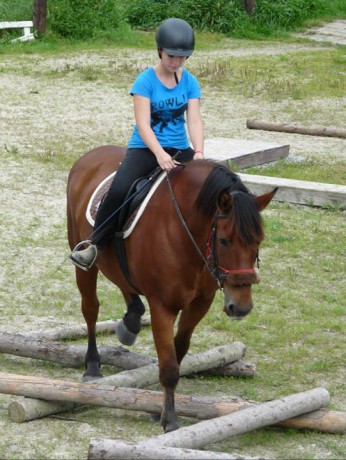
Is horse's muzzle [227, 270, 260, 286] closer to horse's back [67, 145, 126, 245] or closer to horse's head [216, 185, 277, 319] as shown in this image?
horse's head [216, 185, 277, 319]

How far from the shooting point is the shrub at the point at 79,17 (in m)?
23.3

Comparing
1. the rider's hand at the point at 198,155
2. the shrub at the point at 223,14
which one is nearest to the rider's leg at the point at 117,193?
the rider's hand at the point at 198,155

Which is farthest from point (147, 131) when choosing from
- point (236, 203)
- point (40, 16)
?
point (40, 16)

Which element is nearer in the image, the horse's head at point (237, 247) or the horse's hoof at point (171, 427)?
the horse's head at point (237, 247)

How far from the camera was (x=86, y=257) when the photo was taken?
21.6 feet

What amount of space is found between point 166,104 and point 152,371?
5.42 feet

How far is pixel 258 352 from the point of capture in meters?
7.65

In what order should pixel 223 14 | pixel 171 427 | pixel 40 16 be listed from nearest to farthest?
1. pixel 171 427
2. pixel 40 16
3. pixel 223 14

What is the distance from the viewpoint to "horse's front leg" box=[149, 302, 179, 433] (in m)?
5.97

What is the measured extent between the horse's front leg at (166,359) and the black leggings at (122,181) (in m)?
0.70

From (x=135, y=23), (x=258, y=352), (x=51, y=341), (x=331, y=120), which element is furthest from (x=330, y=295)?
(x=135, y=23)

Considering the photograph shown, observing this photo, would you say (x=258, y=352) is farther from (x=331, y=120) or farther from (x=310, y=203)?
(x=331, y=120)

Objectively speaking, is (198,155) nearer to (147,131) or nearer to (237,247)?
(147,131)

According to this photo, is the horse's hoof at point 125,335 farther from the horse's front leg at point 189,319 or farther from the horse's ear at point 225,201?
the horse's ear at point 225,201
